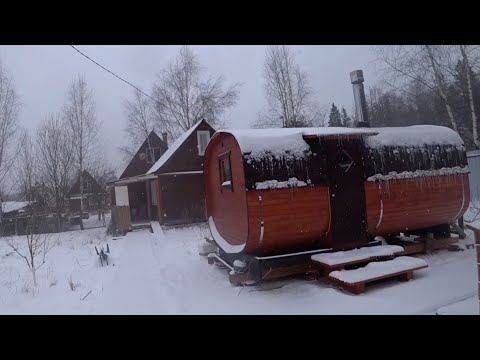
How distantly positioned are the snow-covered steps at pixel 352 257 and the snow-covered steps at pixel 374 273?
0.13 meters

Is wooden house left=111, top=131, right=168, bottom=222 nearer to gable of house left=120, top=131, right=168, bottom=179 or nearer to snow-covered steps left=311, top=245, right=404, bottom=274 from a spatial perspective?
gable of house left=120, top=131, right=168, bottom=179

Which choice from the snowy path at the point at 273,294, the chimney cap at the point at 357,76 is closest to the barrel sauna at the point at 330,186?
the snowy path at the point at 273,294

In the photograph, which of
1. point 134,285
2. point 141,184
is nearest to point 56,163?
point 141,184

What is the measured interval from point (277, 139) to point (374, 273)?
2.84 meters

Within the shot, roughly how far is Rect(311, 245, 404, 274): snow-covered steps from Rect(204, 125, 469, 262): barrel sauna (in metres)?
0.32

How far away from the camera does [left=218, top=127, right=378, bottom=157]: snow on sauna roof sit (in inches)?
237

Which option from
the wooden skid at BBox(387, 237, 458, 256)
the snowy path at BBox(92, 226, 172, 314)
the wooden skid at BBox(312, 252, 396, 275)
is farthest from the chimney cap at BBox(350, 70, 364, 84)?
the snowy path at BBox(92, 226, 172, 314)
